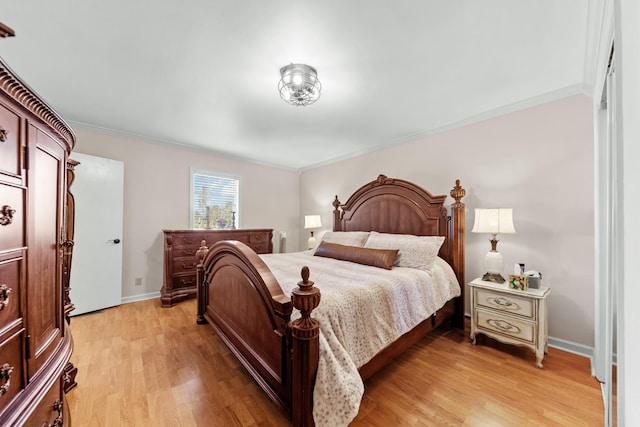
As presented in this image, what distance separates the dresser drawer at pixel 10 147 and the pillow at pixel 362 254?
7.74ft

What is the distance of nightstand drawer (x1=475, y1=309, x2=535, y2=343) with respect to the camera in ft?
6.68

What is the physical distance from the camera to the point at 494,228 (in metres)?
2.27

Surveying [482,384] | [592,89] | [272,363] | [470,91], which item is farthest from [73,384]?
[592,89]

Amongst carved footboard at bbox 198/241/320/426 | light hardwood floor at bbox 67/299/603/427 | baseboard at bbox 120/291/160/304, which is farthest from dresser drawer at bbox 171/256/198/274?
carved footboard at bbox 198/241/320/426

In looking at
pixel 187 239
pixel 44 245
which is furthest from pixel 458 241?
pixel 187 239

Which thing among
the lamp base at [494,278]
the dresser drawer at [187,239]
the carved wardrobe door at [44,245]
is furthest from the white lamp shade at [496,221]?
the dresser drawer at [187,239]

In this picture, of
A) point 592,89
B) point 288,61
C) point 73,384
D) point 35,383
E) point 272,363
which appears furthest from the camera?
point 592,89

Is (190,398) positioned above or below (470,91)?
below

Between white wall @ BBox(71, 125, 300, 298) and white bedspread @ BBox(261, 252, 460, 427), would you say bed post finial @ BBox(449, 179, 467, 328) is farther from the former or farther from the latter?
white wall @ BBox(71, 125, 300, 298)

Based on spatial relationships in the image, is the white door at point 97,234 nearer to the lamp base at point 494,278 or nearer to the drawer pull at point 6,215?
the drawer pull at point 6,215

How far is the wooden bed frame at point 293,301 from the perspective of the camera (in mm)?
1262

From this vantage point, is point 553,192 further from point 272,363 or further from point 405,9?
point 272,363

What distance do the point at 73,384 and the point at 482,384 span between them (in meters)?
2.85

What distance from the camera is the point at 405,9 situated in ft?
4.61
